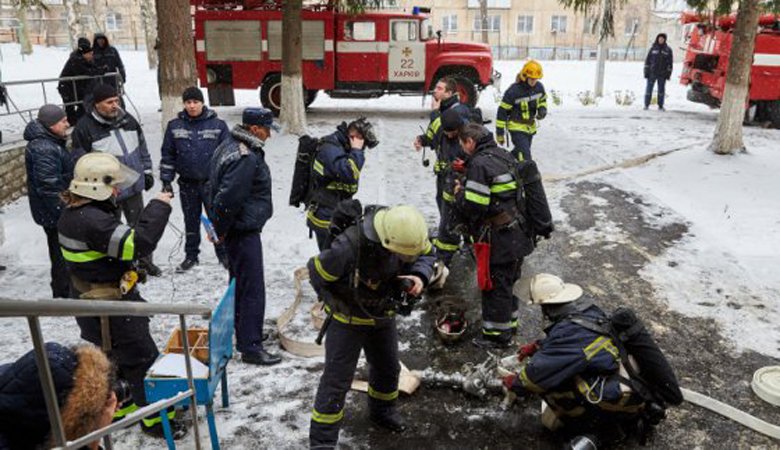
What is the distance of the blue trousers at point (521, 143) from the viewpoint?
8.39m

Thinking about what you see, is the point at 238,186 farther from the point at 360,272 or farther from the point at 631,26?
the point at 631,26

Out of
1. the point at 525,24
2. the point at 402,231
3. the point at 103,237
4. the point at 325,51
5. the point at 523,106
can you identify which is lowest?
the point at 103,237

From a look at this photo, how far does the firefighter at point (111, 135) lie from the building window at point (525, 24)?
1540 inches

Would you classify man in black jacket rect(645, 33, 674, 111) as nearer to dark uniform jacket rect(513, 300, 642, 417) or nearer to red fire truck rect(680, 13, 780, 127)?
red fire truck rect(680, 13, 780, 127)

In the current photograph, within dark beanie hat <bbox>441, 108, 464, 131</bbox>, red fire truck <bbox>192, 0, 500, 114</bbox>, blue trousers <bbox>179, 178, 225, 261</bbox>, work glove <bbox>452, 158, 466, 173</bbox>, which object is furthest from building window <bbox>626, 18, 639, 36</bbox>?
blue trousers <bbox>179, 178, 225, 261</bbox>

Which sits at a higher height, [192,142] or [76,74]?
[76,74]

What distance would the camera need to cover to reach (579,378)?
3.62 meters

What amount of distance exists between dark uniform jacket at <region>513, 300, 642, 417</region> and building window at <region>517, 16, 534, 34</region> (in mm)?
40917

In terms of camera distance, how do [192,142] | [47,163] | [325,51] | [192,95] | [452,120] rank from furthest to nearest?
[325,51], [192,142], [192,95], [452,120], [47,163]

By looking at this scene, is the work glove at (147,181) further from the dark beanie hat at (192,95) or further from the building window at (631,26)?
the building window at (631,26)

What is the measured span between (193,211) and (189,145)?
0.70 metres

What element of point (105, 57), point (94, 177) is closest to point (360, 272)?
point (94, 177)

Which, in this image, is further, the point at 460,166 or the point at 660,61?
the point at 660,61

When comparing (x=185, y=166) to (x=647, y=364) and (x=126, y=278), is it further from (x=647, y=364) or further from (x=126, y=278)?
(x=647, y=364)
